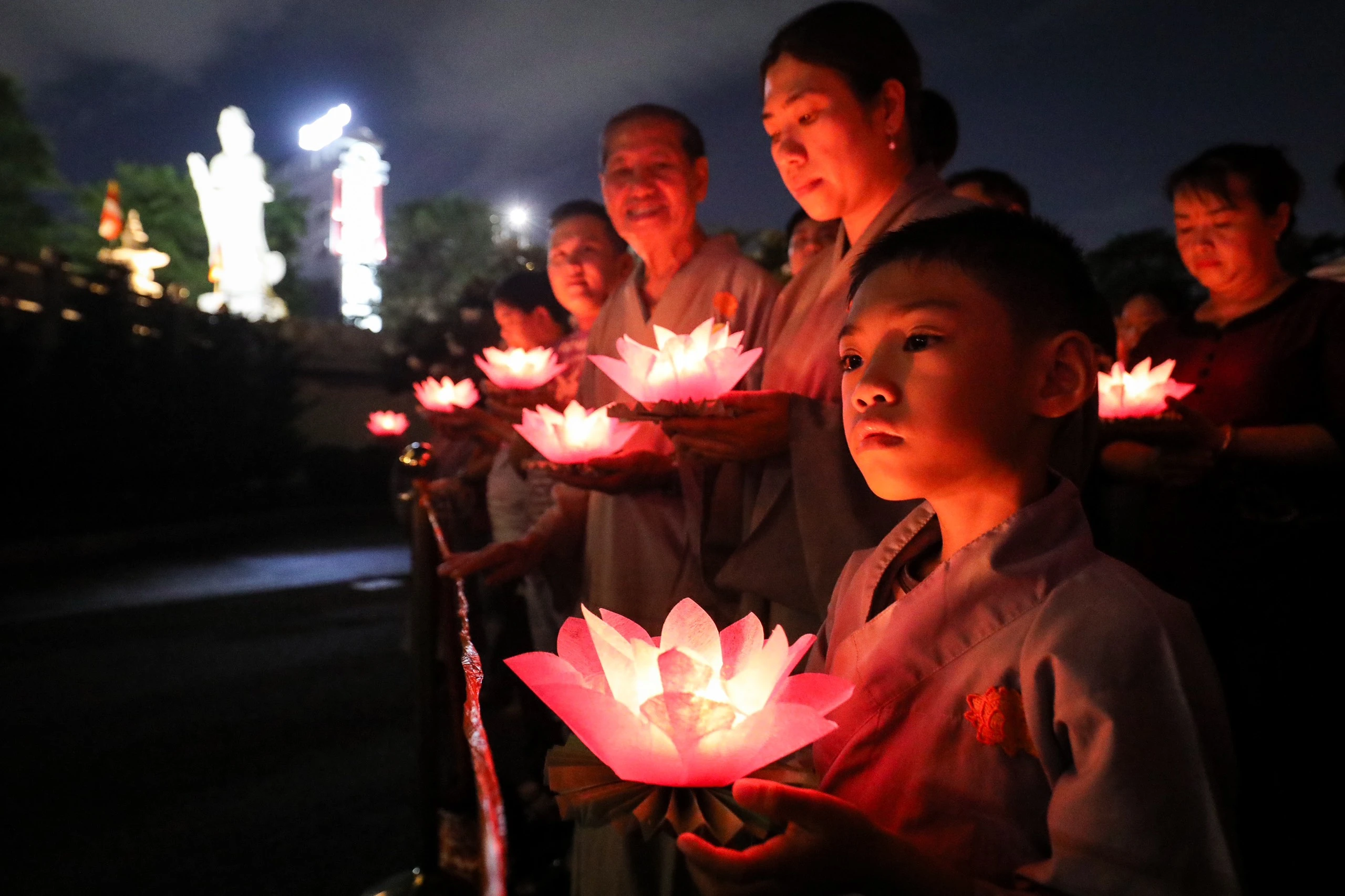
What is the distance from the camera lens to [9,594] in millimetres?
8516

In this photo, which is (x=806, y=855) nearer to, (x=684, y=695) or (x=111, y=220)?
(x=684, y=695)

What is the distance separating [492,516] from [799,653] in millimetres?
3126

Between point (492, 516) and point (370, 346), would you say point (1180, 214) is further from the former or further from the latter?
point (370, 346)

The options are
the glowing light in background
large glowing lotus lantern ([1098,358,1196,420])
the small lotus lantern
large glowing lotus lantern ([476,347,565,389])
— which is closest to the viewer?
the small lotus lantern

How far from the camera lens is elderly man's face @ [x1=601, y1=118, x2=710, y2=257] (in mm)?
2428

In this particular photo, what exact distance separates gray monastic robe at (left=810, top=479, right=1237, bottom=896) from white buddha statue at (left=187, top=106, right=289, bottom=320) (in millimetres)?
27510

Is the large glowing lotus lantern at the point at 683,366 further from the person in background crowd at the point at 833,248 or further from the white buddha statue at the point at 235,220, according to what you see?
the white buddha statue at the point at 235,220

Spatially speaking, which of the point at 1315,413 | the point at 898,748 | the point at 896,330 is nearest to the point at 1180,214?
the point at 1315,413

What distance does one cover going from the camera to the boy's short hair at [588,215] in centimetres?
347

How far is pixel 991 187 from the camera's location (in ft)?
8.81

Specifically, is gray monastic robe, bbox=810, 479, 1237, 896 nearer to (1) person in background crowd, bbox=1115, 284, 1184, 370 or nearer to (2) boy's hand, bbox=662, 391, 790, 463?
(2) boy's hand, bbox=662, 391, 790, 463

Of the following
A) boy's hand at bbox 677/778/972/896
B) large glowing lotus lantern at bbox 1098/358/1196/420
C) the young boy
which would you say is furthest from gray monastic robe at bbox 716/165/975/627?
boy's hand at bbox 677/778/972/896

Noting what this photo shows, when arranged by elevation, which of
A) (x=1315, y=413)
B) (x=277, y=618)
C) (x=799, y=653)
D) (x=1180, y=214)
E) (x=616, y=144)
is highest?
(x=616, y=144)

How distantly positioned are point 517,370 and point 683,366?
1224 millimetres
